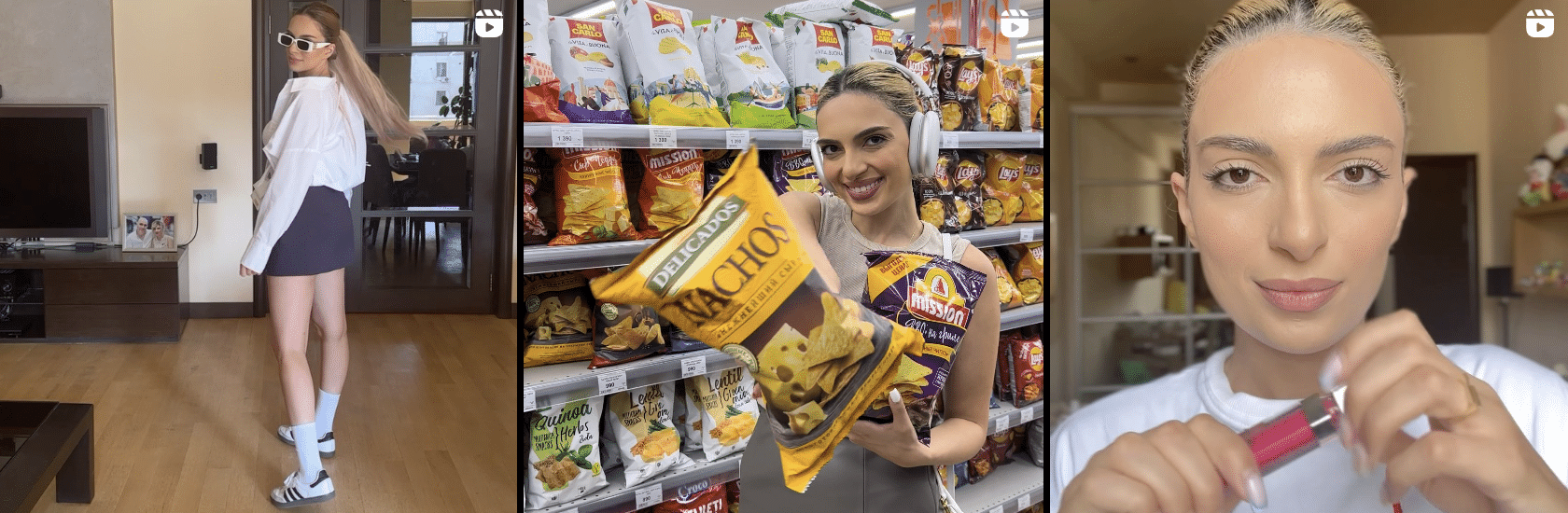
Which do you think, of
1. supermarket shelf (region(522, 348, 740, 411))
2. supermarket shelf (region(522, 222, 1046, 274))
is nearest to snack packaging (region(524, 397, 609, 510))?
supermarket shelf (region(522, 348, 740, 411))

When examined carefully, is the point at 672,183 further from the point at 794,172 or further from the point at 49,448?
the point at 49,448

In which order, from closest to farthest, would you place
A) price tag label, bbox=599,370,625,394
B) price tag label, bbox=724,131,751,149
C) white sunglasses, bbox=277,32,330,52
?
price tag label, bbox=724,131,751,149 < price tag label, bbox=599,370,625,394 < white sunglasses, bbox=277,32,330,52

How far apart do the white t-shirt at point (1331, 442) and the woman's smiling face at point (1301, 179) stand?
0.38 ft

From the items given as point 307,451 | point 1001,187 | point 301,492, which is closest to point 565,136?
point 1001,187

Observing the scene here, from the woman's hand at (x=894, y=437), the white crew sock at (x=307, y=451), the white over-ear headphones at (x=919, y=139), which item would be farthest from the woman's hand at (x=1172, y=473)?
the white crew sock at (x=307, y=451)

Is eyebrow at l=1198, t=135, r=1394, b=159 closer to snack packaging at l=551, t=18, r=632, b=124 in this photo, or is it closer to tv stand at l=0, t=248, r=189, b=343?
snack packaging at l=551, t=18, r=632, b=124

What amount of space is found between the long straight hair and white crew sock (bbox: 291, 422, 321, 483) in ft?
2.73

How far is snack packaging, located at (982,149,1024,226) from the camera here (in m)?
1.97

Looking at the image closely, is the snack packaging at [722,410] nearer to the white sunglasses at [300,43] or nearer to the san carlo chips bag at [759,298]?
the san carlo chips bag at [759,298]

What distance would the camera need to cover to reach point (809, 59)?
1609 millimetres

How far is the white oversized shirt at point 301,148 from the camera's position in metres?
2.26

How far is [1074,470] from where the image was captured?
1453mm

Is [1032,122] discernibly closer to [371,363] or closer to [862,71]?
[862,71]

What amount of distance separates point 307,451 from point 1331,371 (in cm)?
247
